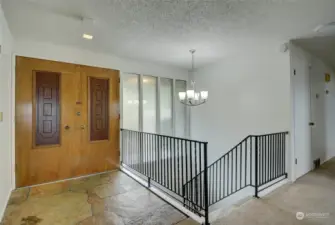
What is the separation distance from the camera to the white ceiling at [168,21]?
7.00 ft

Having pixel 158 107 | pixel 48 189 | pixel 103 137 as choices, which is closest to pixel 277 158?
pixel 158 107

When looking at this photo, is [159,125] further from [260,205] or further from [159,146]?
[260,205]

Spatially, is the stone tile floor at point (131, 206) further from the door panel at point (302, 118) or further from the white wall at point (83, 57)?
the white wall at point (83, 57)

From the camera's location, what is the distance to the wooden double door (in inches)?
122

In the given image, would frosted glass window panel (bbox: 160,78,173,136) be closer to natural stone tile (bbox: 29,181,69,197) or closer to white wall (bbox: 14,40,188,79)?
white wall (bbox: 14,40,188,79)

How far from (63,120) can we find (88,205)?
1671 mm

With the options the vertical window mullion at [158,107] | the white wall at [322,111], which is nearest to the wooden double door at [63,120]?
the vertical window mullion at [158,107]

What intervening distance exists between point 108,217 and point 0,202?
1251 millimetres

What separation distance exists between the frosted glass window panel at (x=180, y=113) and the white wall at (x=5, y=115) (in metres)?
3.53

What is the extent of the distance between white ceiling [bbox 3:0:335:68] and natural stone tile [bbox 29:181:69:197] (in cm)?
246

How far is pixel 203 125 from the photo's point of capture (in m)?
5.04

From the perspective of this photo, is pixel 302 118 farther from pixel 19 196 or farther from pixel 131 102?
pixel 19 196

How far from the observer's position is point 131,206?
2459mm

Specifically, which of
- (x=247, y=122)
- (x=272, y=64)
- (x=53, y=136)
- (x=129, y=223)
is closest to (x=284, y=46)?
(x=272, y=64)
